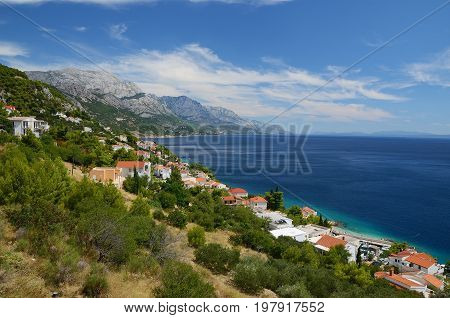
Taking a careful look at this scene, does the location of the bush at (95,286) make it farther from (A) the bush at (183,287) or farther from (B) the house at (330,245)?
(B) the house at (330,245)

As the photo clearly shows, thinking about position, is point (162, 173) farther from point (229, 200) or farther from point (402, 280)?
point (402, 280)

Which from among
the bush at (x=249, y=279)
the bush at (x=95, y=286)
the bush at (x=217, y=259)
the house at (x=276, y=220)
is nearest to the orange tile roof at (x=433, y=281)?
the house at (x=276, y=220)

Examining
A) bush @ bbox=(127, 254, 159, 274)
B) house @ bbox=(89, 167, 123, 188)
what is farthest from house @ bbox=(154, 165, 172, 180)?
bush @ bbox=(127, 254, 159, 274)

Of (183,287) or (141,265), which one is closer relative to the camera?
(183,287)

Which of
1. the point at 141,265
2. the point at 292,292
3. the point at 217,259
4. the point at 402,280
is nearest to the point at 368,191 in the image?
the point at 402,280

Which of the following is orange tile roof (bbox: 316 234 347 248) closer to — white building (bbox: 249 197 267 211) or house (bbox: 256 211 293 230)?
house (bbox: 256 211 293 230)
